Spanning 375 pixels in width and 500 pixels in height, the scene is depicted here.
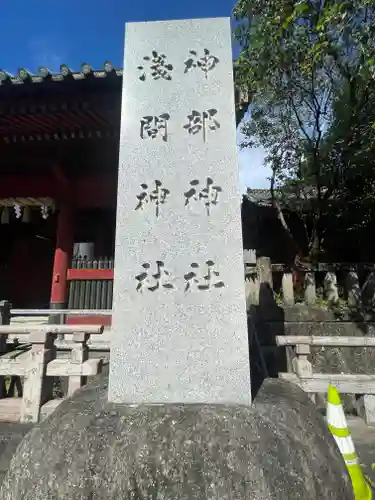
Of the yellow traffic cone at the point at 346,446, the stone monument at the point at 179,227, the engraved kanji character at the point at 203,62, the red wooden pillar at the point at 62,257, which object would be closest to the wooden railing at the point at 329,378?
the yellow traffic cone at the point at 346,446

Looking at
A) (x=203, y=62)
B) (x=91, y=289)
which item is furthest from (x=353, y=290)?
(x=203, y=62)

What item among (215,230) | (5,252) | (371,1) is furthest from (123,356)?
(5,252)

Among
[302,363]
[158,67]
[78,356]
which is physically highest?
[158,67]

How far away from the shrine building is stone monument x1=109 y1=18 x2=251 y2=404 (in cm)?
265

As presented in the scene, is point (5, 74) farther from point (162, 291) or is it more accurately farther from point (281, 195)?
point (281, 195)

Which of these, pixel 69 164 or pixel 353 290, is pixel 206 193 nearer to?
pixel 69 164

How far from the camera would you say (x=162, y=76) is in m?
1.96

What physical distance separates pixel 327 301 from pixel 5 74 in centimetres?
658

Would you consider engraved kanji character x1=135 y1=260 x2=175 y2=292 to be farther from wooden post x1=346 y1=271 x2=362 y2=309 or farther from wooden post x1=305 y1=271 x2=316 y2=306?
wooden post x1=346 y1=271 x2=362 y2=309

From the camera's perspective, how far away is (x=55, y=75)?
166 inches

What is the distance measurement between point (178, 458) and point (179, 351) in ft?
1.67

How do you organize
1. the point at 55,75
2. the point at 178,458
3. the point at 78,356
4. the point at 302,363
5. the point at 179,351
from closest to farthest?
the point at 178,458, the point at 179,351, the point at 78,356, the point at 302,363, the point at 55,75

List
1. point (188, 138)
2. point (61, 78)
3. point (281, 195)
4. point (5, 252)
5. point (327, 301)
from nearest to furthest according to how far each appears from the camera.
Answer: point (188, 138) → point (61, 78) → point (327, 301) → point (281, 195) → point (5, 252)

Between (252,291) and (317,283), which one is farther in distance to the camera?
(317,283)
